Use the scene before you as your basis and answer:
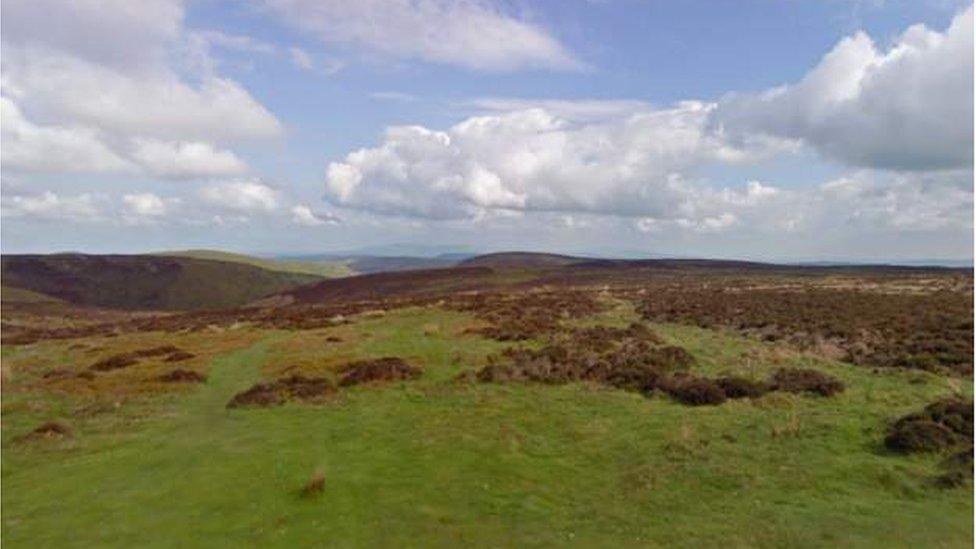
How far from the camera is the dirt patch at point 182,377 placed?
37.2 m

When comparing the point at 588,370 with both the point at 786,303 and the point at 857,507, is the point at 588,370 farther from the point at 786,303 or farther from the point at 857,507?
the point at 786,303

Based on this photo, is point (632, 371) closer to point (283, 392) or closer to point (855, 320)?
point (283, 392)

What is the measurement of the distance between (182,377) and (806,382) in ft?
95.0

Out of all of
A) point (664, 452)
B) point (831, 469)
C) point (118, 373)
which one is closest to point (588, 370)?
point (664, 452)

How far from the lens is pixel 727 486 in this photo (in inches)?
712

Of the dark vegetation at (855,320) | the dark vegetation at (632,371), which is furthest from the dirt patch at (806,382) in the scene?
the dark vegetation at (855,320)

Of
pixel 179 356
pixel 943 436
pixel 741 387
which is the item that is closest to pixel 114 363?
pixel 179 356

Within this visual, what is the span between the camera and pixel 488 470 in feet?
66.1

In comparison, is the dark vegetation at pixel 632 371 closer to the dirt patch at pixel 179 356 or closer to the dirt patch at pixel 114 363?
the dirt patch at pixel 179 356

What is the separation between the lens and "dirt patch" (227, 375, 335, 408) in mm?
30531

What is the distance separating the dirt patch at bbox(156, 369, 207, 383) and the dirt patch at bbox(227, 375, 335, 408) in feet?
19.1

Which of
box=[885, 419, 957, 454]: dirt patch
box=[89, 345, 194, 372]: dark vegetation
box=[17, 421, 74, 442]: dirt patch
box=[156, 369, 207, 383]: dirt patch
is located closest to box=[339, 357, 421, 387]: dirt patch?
box=[156, 369, 207, 383]: dirt patch

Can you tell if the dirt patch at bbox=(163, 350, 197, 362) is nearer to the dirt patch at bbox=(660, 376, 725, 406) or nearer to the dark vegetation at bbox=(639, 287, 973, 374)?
the dirt patch at bbox=(660, 376, 725, 406)

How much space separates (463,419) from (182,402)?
45.9 feet
